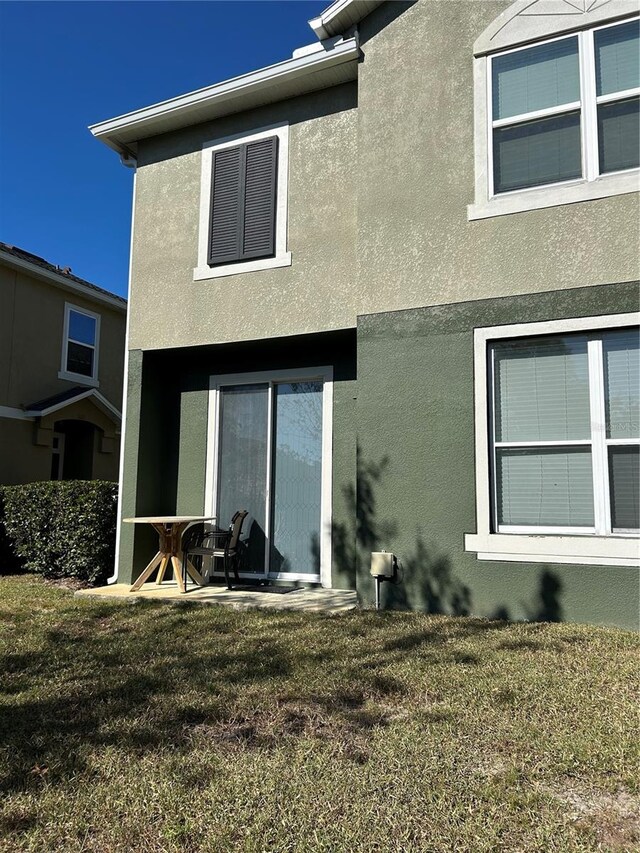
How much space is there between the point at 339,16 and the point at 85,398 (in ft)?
31.6

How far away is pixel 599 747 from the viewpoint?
3.02 m

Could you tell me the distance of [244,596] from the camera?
21.6 feet

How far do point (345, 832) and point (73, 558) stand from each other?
259 inches

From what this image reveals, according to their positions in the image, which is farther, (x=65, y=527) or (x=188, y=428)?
(x=65, y=527)

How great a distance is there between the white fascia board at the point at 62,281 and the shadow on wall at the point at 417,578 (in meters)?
9.57

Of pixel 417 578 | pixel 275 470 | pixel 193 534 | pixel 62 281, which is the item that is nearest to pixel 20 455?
pixel 62 281

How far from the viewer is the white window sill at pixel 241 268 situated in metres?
7.10

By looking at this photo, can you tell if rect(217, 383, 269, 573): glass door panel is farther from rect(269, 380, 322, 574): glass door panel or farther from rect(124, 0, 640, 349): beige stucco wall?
rect(124, 0, 640, 349): beige stucco wall

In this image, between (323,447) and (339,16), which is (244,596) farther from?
(339,16)

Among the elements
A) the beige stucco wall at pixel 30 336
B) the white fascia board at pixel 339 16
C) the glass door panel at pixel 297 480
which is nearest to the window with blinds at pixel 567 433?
the glass door panel at pixel 297 480

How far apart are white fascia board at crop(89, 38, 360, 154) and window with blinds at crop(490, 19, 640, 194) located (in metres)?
1.83

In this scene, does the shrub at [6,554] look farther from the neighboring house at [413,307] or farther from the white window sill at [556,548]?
the white window sill at [556,548]

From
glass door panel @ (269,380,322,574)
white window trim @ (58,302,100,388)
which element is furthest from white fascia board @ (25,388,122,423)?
glass door panel @ (269,380,322,574)

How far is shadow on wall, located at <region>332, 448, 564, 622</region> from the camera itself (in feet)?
17.4
